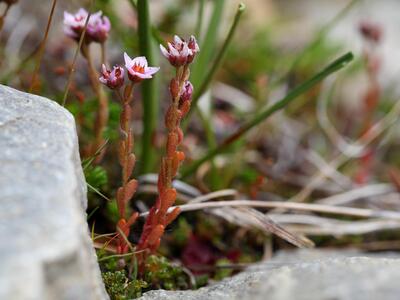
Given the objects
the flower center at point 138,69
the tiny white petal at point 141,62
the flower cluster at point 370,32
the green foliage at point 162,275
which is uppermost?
the flower cluster at point 370,32

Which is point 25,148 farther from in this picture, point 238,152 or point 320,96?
point 320,96

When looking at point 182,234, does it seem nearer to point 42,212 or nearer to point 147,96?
point 147,96

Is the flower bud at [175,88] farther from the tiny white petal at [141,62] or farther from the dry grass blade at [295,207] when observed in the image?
the dry grass blade at [295,207]

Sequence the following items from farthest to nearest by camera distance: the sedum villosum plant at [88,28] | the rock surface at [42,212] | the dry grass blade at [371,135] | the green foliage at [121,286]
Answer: the dry grass blade at [371,135] < the sedum villosum plant at [88,28] < the green foliage at [121,286] < the rock surface at [42,212]

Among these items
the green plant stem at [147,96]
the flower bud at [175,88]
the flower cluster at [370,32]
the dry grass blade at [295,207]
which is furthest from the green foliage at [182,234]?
the flower cluster at [370,32]

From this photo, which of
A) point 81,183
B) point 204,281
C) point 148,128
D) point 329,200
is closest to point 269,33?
point 329,200

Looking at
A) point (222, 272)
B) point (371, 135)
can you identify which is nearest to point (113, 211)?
point (222, 272)

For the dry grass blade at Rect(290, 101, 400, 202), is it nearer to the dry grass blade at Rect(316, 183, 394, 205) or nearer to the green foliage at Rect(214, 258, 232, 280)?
the dry grass blade at Rect(316, 183, 394, 205)

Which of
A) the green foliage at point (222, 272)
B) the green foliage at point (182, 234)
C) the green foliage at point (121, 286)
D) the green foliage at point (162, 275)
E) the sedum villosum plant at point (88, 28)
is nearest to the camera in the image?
the green foliage at point (121, 286)
